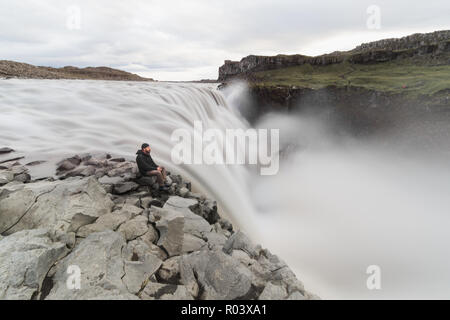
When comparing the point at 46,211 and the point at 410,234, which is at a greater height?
the point at 46,211

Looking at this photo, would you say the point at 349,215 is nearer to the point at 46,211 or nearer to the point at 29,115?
the point at 46,211

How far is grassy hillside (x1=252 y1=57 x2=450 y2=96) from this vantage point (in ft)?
83.5

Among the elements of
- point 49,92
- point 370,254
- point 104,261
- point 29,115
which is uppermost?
point 49,92

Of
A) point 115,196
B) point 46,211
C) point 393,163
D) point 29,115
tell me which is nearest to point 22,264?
point 46,211

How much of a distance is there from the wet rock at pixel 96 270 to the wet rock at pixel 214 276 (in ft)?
3.93

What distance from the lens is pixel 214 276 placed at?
4.52 m

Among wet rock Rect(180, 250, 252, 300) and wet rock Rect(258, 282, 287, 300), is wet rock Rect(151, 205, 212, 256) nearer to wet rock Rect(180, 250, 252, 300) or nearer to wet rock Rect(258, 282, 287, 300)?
wet rock Rect(180, 250, 252, 300)

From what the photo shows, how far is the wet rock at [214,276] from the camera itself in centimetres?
429

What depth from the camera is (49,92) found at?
19688 millimetres

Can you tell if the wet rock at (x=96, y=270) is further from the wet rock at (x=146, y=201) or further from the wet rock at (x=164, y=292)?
the wet rock at (x=146, y=201)

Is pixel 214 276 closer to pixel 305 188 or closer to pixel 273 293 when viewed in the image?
pixel 273 293
